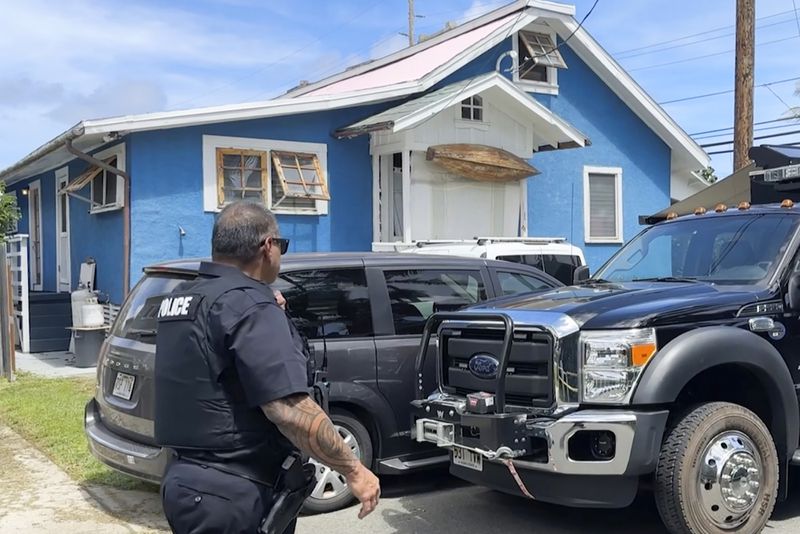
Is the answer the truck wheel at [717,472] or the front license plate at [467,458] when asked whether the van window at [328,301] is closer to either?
the front license plate at [467,458]

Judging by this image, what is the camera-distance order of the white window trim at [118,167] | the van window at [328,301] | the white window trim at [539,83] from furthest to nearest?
the white window trim at [539,83] → the white window trim at [118,167] → the van window at [328,301]

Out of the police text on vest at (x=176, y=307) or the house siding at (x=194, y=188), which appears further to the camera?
the house siding at (x=194, y=188)

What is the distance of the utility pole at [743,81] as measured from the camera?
444 inches

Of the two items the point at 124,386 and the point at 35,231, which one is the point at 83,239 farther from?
the point at 124,386

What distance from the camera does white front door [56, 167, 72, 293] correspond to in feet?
47.5

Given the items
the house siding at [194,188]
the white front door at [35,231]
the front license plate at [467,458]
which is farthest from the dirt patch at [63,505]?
the white front door at [35,231]

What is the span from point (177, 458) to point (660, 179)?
14657 millimetres

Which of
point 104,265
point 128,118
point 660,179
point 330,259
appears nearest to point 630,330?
point 330,259

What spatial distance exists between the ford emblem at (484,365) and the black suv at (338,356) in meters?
0.51

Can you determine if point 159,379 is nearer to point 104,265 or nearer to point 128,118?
point 128,118

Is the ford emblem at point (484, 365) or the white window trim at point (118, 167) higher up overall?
the white window trim at point (118, 167)

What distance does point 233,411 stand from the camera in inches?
107

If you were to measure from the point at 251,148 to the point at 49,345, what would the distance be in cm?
486

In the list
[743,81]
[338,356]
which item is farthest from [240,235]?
[743,81]
